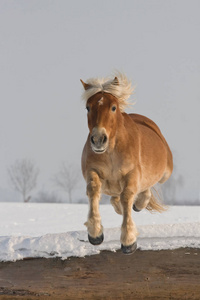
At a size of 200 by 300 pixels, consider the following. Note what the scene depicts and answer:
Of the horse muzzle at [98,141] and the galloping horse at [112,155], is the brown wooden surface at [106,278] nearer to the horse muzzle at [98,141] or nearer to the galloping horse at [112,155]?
the galloping horse at [112,155]

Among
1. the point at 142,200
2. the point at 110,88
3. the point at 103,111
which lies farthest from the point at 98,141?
the point at 142,200

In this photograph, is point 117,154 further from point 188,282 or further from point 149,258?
point 188,282

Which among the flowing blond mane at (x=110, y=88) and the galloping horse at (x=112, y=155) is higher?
the flowing blond mane at (x=110, y=88)

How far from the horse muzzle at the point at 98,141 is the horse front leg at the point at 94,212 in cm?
42

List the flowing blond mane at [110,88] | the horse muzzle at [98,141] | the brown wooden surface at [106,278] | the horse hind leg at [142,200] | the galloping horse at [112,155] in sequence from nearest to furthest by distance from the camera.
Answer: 1. the horse muzzle at [98,141]
2. the galloping horse at [112,155]
3. the flowing blond mane at [110,88]
4. the brown wooden surface at [106,278]
5. the horse hind leg at [142,200]

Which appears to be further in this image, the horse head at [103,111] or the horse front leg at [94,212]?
the horse front leg at [94,212]

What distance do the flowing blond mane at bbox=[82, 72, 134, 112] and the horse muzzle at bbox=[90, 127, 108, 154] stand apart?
426 mm

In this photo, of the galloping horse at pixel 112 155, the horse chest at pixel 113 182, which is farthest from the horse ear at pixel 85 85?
the horse chest at pixel 113 182

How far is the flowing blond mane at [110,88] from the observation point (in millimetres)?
3848

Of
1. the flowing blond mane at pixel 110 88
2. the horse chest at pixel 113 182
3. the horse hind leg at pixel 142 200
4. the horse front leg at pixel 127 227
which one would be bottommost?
the horse hind leg at pixel 142 200

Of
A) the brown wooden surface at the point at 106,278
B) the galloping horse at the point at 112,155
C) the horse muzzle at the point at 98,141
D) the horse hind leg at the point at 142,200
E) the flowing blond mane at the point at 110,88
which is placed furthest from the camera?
the horse hind leg at the point at 142,200

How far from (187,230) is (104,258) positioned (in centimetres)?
103

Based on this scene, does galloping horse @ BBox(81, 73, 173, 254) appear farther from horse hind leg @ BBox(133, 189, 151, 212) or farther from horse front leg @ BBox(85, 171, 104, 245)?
horse hind leg @ BBox(133, 189, 151, 212)

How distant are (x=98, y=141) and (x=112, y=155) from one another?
1.31 feet
